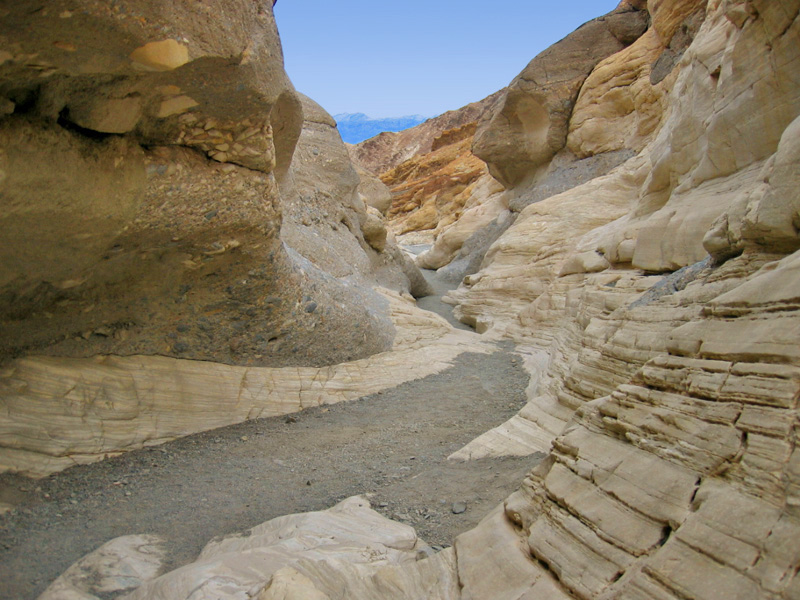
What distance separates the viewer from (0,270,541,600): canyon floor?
322cm

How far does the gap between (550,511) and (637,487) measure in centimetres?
44

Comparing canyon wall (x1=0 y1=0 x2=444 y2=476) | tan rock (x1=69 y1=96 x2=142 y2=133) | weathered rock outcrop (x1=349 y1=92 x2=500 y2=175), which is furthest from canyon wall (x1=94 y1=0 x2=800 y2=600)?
weathered rock outcrop (x1=349 y1=92 x2=500 y2=175)

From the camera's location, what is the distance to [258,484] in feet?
13.5

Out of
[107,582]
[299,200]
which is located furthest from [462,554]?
[299,200]

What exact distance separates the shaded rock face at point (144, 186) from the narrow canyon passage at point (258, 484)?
1.04 m

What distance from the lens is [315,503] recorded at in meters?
3.73

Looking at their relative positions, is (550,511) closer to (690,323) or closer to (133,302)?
(690,323)

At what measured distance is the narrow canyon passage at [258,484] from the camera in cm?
322

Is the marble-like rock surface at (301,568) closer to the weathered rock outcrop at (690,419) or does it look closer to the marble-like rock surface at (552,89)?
the weathered rock outcrop at (690,419)

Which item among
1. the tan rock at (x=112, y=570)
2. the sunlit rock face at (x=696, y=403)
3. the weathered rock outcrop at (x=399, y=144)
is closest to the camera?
the sunlit rock face at (x=696, y=403)

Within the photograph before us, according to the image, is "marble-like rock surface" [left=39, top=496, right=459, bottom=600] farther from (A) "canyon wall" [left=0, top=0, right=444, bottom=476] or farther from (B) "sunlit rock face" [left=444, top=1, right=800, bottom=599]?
(A) "canyon wall" [left=0, top=0, right=444, bottom=476]

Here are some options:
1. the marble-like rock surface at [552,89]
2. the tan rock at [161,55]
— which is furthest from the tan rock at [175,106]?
the marble-like rock surface at [552,89]

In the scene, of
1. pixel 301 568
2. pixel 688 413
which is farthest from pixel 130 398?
pixel 688 413

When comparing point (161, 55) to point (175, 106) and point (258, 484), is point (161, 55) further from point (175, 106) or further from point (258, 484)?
point (258, 484)
